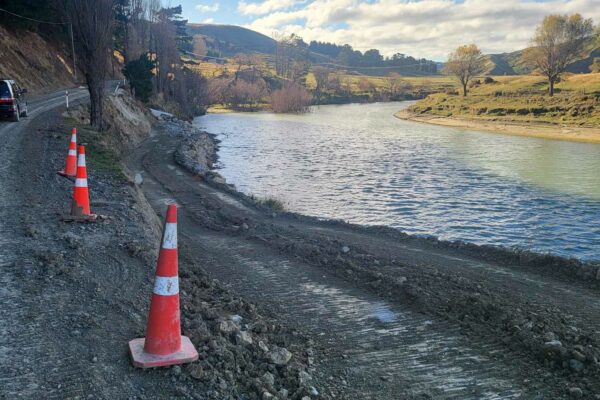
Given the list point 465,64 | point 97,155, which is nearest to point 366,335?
point 97,155

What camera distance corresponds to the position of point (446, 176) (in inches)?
910

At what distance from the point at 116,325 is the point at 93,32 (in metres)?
15.4

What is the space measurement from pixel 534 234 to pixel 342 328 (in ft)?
31.1

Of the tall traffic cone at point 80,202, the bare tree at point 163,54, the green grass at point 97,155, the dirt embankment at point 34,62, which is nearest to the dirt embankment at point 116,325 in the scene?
the tall traffic cone at point 80,202

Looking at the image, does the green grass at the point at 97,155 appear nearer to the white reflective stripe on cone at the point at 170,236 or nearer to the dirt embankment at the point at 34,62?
the white reflective stripe on cone at the point at 170,236

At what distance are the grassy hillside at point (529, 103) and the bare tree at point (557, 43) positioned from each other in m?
2.64

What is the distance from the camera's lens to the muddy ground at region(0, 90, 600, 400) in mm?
3814

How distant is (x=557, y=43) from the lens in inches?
2596

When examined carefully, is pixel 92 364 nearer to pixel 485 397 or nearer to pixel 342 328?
pixel 342 328

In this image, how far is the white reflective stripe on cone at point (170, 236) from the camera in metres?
3.89

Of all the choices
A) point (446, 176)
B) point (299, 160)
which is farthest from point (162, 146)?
point (446, 176)

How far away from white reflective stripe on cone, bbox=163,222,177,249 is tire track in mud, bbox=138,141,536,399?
1.90m

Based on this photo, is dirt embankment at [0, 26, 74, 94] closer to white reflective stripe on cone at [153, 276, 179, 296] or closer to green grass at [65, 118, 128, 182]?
green grass at [65, 118, 128, 182]

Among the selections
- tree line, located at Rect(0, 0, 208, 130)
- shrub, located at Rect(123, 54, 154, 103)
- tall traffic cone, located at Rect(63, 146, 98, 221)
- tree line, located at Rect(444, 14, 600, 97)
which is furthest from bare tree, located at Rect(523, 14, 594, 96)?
tall traffic cone, located at Rect(63, 146, 98, 221)
